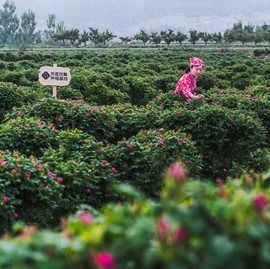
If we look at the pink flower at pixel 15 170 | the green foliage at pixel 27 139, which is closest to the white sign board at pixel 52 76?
the green foliage at pixel 27 139

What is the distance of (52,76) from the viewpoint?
23.4ft

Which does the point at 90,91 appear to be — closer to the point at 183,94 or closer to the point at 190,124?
the point at 183,94

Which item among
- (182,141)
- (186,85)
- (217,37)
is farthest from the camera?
(217,37)

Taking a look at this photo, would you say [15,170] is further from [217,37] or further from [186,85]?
[217,37]

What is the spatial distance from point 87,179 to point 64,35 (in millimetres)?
62508

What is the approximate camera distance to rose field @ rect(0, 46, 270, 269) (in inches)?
44.6

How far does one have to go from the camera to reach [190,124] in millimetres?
5832

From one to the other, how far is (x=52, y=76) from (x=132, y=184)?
2965 millimetres

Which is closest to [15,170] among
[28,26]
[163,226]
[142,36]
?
[163,226]

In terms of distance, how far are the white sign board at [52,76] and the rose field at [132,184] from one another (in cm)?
106

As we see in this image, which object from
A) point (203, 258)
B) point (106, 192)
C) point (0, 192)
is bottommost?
point (106, 192)

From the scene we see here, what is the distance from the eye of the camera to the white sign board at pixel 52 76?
7.08 m

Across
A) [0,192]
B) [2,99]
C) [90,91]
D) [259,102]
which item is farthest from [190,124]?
[90,91]

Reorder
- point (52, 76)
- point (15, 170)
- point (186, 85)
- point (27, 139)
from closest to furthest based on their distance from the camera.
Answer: point (15, 170)
point (27, 139)
point (52, 76)
point (186, 85)
